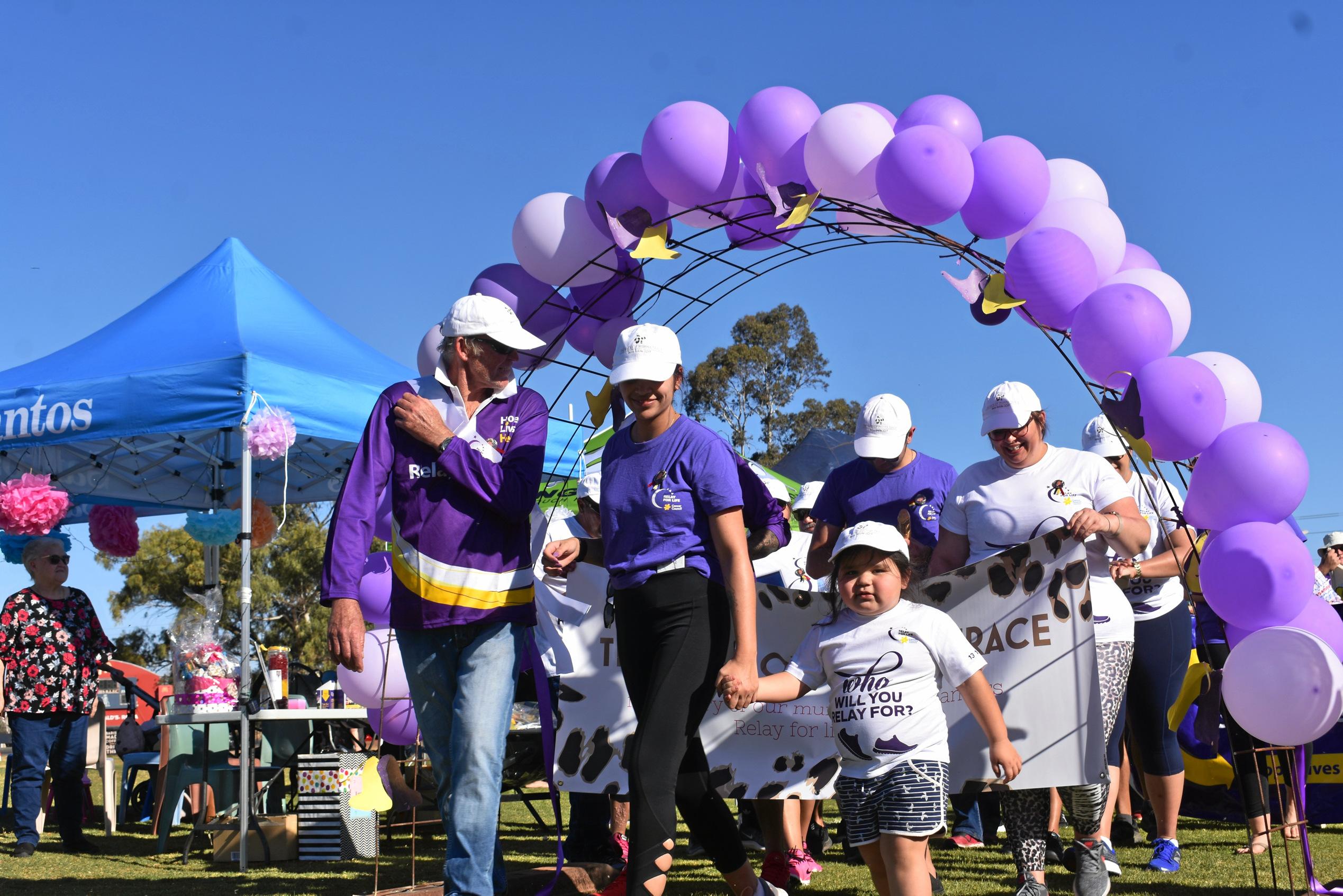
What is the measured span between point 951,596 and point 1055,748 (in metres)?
0.66

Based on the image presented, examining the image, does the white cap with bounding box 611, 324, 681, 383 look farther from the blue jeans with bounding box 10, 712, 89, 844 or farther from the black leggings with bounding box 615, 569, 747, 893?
the blue jeans with bounding box 10, 712, 89, 844

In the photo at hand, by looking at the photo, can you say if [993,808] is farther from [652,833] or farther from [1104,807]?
[652,833]

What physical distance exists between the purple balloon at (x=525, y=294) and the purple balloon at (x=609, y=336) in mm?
201

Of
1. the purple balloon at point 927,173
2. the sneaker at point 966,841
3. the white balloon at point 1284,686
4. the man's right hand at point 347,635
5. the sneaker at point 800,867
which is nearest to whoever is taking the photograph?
the man's right hand at point 347,635

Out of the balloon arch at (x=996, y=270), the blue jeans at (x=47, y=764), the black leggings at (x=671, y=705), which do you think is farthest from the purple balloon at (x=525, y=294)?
the blue jeans at (x=47, y=764)

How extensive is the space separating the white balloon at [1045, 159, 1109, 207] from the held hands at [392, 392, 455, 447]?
2700mm

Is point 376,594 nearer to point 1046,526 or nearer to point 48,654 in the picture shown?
point 48,654

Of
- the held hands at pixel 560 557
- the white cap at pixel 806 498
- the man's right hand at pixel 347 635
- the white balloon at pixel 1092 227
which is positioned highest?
the white balloon at pixel 1092 227

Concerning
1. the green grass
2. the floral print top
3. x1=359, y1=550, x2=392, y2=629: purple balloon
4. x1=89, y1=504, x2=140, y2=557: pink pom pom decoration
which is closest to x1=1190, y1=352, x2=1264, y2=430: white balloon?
the green grass

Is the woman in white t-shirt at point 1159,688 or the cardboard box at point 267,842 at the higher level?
the woman in white t-shirt at point 1159,688

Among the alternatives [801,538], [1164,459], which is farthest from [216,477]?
[1164,459]

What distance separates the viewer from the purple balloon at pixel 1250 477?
4.03 meters

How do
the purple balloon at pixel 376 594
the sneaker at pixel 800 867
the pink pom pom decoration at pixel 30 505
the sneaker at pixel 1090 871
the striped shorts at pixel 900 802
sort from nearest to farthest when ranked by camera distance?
the striped shorts at pixel 900 802 → the sneaker at pixel 1090 871 → the sneaker at pixel 800 867 → the purple balloon at pixel 376 594 → the pink pom pom decoration at pixel 30 505

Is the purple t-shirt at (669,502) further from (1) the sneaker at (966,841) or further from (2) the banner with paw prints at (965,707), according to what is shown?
(1) the sneaker at (966,841)
